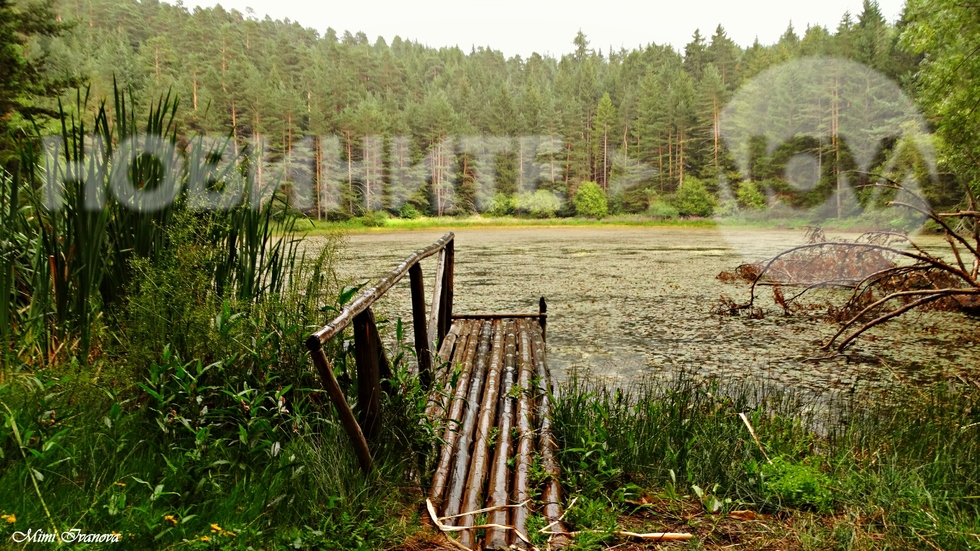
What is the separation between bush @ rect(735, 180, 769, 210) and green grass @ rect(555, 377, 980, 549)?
41045 millimetres

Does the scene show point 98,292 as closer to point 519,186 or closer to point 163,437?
point 163,437

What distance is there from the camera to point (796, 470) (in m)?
2.61

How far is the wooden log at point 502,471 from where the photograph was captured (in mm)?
2041

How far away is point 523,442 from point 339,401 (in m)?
1.20

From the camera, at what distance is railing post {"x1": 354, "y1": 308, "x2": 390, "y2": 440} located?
7.39ft

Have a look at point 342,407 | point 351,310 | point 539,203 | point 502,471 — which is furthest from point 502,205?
point 342,407

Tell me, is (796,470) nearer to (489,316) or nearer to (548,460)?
(548,460)

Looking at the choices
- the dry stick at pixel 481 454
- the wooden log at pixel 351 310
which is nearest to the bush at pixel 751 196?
the dry stick at pixel 481 454

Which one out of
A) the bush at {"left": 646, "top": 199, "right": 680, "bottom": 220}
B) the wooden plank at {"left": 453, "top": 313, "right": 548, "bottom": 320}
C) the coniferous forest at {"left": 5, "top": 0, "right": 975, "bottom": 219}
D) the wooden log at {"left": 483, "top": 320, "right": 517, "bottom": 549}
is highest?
the coniferous forest at {"left": 5, "top": 0, "right": 975, "bottom": 219}

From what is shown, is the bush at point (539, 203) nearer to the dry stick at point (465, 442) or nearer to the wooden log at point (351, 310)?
the dry stick at point (465, 442)

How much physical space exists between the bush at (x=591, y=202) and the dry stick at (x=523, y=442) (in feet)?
152

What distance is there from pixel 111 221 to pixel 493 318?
4019 millimetres

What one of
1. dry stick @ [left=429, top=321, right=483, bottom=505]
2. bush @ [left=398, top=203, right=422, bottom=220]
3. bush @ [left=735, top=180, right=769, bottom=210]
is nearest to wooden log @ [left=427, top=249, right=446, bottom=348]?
dry stick @ [left=429, top=321, right=483, bottom=505]

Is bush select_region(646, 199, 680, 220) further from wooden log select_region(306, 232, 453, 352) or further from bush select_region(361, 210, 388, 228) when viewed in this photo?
wooden log select_region(306, 232, 453, 352)
